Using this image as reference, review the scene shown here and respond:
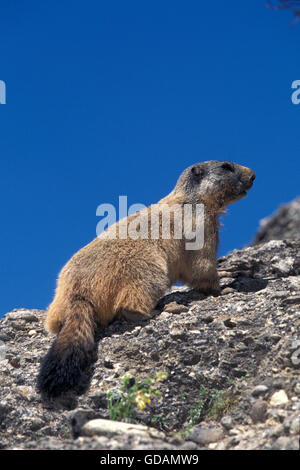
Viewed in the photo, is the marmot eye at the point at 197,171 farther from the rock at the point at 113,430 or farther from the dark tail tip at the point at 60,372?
the rock at the point at 113,430

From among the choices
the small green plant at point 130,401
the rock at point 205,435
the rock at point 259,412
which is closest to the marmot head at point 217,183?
the small green plant at point 130,401

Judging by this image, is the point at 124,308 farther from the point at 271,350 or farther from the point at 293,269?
the point at 293,269

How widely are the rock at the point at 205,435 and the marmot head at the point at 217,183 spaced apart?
5.47m

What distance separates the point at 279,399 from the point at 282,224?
1194 centimetres

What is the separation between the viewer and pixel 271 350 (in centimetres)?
866

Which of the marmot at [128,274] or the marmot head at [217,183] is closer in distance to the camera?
the marmot at [128,274]

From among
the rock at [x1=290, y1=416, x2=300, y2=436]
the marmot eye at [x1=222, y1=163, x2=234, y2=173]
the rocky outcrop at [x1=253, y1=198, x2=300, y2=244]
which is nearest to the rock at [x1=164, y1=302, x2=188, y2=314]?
the marmot eye at [x1=222, y1=163, x2=234, y2=173]

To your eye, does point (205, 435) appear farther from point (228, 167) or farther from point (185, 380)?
point (228, 167)

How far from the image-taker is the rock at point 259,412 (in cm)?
746

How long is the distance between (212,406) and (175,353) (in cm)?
120

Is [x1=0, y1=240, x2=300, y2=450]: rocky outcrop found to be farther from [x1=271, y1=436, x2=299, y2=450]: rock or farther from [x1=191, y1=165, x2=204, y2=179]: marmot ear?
[x1=191, y1=165, x2=204, y2=179]: marmot ear

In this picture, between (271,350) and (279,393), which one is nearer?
(279,393)
